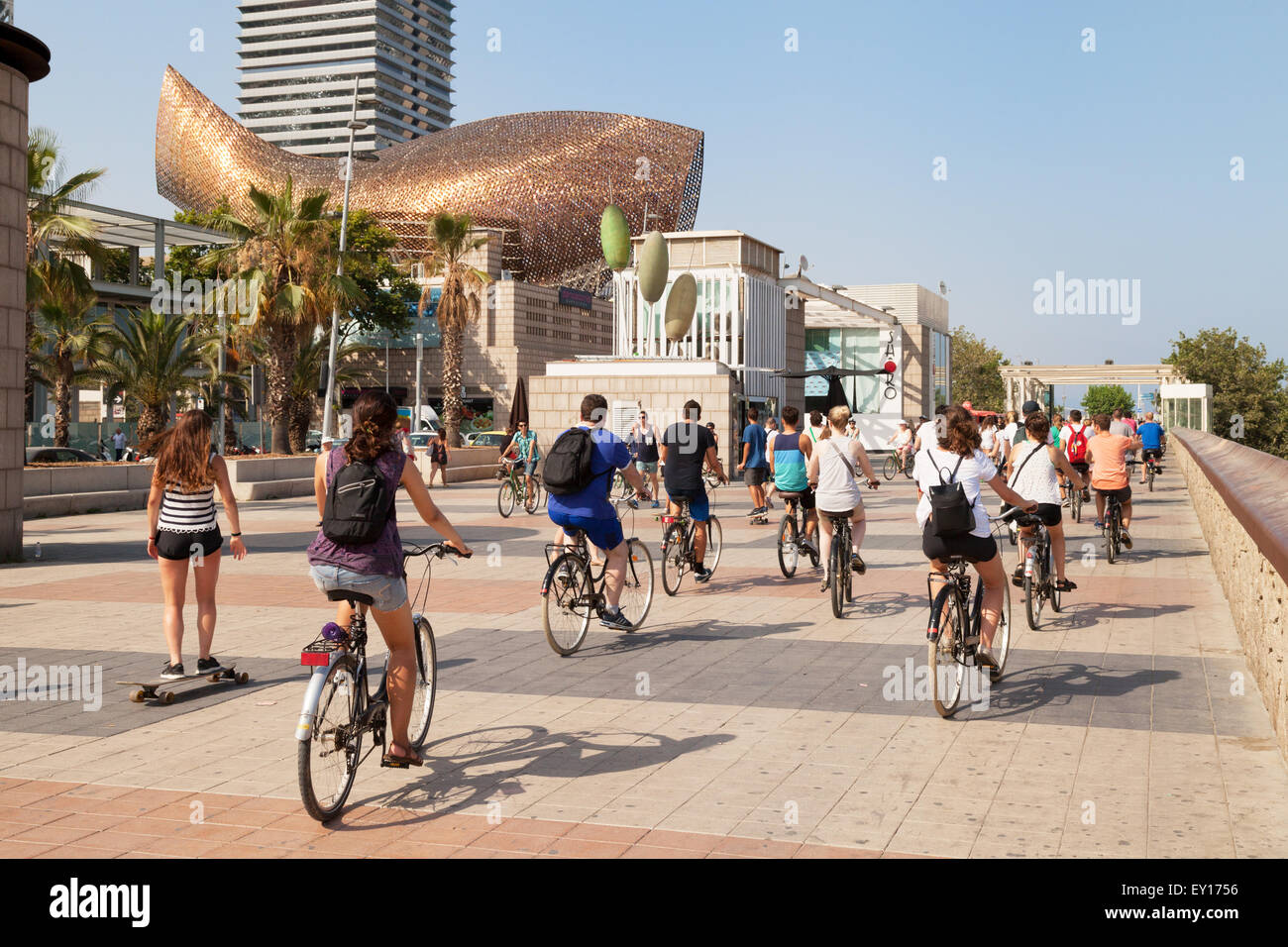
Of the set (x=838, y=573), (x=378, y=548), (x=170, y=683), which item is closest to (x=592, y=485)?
(x=838, y=573)

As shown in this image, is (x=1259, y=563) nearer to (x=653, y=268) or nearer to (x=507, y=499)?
(x=507, y=499)

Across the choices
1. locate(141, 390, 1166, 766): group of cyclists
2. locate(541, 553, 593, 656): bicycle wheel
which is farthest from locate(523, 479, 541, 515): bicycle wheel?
locate(541, 553, 593, 656): bicycle wheel

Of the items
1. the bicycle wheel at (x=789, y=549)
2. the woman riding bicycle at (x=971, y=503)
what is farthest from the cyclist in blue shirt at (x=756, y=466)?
the woman riding bicycle at (x=971, y=503)

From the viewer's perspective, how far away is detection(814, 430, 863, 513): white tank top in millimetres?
10445

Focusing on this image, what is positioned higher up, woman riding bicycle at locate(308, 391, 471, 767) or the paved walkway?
woman riding bicycle at locate(308, 391, 471, 767)

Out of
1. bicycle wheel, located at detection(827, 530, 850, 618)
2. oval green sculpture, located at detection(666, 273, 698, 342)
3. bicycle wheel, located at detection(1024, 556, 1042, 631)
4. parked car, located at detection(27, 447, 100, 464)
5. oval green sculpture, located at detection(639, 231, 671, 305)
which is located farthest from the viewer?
oval green sculpture, located at detection(666, 273, 698, 342)

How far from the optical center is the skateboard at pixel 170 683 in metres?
6.89

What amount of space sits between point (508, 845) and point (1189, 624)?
6.99 metres

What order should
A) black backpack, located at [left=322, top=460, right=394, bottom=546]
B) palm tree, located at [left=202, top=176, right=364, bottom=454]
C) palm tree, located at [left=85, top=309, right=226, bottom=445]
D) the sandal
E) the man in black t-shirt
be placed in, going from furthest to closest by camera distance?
palm tree, located at [left=202, top=176, right=364, bottom=454] → palm tree, located at [left=85, top=309, right=226, bottom=445] → the man in black t-shirt → the sandal → black backpack, located at [left=322, top=460, right=394, bottom=546]

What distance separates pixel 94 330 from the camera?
1328 inches

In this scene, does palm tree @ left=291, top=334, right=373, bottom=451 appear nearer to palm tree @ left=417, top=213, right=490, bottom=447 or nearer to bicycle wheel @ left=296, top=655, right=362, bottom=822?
palm tree @ left=417, top=213, right=490, bottom=447

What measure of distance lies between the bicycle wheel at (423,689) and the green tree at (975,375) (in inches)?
3609

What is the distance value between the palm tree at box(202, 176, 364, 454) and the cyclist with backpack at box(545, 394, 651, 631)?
71.9 feet

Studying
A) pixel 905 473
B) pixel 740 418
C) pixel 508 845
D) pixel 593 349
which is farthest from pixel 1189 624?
pixel 593 349
